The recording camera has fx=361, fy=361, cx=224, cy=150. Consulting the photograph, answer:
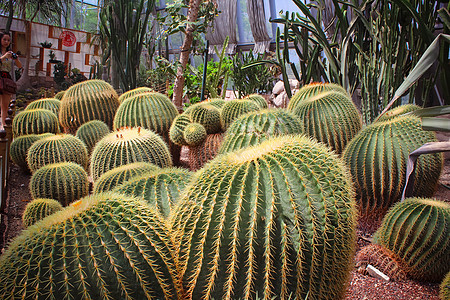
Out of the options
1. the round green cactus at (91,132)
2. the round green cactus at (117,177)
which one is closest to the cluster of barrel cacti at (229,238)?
the round green cactus at (117,177)

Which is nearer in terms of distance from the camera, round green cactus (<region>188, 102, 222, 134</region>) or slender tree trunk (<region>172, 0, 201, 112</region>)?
round green cactus (<region>188, 102, 222, 134</region>)

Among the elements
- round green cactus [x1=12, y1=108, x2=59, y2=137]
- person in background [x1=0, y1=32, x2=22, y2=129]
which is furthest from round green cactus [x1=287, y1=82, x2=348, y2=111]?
person in background [x1=0, y1=32, x2=22, y2=129]

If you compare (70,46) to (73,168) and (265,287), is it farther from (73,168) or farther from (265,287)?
(265,287)

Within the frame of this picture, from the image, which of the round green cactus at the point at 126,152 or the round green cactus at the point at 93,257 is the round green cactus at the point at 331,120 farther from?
the round green cactus at the point at 93,257

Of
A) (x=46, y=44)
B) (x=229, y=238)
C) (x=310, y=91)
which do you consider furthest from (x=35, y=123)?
(x=46, y=44)

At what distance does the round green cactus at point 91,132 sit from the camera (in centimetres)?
445

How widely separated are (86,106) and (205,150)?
2.17 meters

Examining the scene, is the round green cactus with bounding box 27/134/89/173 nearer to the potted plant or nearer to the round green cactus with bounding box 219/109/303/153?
the round green cactus with bounding box 219/109/303/153

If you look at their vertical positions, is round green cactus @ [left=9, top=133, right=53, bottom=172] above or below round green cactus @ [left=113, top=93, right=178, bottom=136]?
below

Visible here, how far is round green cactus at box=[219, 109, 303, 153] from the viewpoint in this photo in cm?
249

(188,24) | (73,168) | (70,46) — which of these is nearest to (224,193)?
(73,168)

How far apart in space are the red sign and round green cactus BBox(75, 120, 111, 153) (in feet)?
32.5

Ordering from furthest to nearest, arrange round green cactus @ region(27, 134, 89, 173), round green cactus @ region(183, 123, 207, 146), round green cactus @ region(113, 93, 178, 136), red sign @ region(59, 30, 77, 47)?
red sign @ region(59, 30, 77, 47) < round green cactus @ region(113, 93, 178, 136) < round green cactus @ region(27, 134, 89, 173) < round green cactus @ region(183, 123, 207, 146)

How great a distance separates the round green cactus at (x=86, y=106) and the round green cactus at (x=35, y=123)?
0.15m
